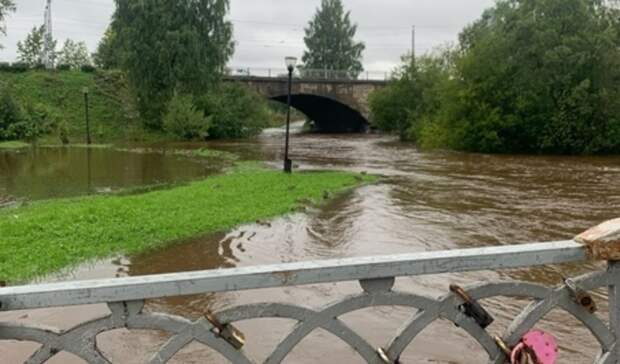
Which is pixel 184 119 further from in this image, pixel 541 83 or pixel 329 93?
pixel 541 83

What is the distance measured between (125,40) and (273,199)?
95.3ft

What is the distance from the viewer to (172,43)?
37531 mm

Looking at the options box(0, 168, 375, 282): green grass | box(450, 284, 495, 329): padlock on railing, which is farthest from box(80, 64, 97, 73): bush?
box(450, 284, 495, 329): padlock on railing

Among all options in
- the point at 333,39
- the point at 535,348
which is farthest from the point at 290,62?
the point at 333,39

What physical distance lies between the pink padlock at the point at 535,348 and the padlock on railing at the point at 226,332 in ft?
3.45

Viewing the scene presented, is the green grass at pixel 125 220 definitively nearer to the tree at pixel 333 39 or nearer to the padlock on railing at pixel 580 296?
the padlock on railing at pixel 580 296

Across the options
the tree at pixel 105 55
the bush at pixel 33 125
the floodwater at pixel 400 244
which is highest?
the tree at pixel 105 55

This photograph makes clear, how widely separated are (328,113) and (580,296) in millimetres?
61617

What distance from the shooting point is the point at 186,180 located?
60.6 feet

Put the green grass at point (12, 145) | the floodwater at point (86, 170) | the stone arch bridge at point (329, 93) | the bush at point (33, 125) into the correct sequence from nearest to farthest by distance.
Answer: the floodwater at point (86, 170)
the green grass at point (12, 145)
the bush at point (33, 125)
the stone arch bridge at point (329, 93)

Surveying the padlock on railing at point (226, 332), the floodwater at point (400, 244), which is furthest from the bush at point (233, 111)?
the padlock on railing at point (226, 332)

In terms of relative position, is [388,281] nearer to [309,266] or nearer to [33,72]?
[309,266]

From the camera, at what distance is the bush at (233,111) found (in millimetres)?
42438

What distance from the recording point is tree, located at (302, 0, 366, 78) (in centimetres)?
7794
